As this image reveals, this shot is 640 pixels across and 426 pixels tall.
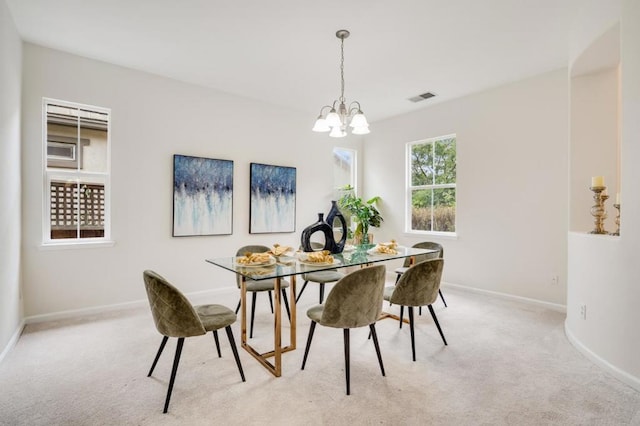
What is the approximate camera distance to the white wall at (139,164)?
3.32 meters

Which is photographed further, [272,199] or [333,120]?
[272,199]

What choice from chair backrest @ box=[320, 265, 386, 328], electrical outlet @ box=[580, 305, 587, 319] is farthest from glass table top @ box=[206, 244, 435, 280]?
electrical outlet @ box=[580, 305, 587, 319]

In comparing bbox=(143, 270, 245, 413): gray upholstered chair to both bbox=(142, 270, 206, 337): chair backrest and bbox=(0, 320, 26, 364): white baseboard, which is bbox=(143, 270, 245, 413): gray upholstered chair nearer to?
bbox=(142, 270, 206, 337): chair backrest

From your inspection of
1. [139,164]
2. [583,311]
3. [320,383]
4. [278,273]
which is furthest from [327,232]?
[139,164]

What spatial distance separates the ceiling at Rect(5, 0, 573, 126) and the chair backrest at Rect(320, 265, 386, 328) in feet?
7.07

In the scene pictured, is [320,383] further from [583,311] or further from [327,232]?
[583,311]

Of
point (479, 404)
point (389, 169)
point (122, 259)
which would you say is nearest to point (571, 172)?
point (479, 404)

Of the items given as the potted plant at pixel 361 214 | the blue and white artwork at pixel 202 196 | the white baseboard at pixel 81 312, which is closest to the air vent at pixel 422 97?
the potted plant at pixel 361 214

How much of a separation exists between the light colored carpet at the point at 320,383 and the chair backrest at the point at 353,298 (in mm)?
444

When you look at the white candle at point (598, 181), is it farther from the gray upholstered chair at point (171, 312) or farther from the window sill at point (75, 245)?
the window sill at point (75, 245)

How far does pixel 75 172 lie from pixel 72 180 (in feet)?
0.31

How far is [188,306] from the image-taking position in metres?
1.96

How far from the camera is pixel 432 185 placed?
5.27 m

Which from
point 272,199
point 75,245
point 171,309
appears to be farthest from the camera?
point 272,199
